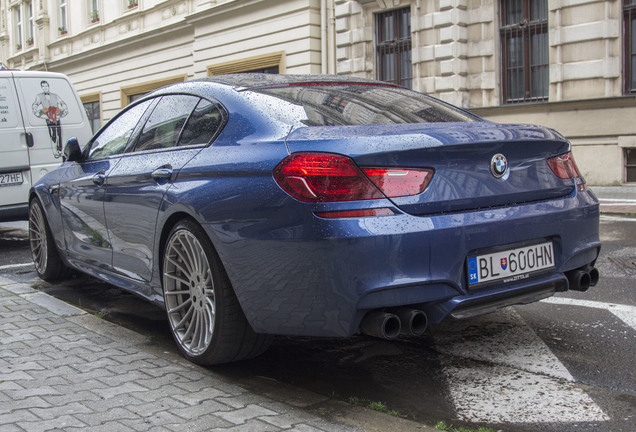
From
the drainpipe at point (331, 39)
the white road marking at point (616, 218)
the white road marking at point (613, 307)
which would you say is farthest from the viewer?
the drainpipe at point (331, 39)

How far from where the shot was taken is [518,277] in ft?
11.0

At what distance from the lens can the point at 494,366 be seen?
11.9 feet

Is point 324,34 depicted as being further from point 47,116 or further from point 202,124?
point 202,124

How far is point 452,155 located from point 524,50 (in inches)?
495

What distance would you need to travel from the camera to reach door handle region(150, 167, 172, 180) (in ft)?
12.8

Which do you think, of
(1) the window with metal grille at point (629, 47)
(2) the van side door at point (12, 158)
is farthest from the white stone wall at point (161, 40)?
(2) the van side door at point (12, 158)

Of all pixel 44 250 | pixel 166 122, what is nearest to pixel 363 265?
pixel 166 122

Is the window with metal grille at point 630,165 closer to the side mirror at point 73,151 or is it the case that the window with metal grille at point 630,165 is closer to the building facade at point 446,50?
the building facade at point 446,50

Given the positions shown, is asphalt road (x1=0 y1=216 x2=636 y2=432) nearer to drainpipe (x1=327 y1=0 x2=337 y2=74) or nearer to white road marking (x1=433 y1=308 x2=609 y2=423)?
white road marking (x1=433 y1=308 x2=609 y2=423)

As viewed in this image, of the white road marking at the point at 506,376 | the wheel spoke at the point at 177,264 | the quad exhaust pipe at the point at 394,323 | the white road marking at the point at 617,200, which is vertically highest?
the wheel spoke at the point at 177,264

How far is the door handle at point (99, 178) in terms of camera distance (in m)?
4.71

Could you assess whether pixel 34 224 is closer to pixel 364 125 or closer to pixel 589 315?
pixel 364 125

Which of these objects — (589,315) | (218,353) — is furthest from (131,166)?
(589,315)

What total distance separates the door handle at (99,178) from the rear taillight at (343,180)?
2.00 meters
